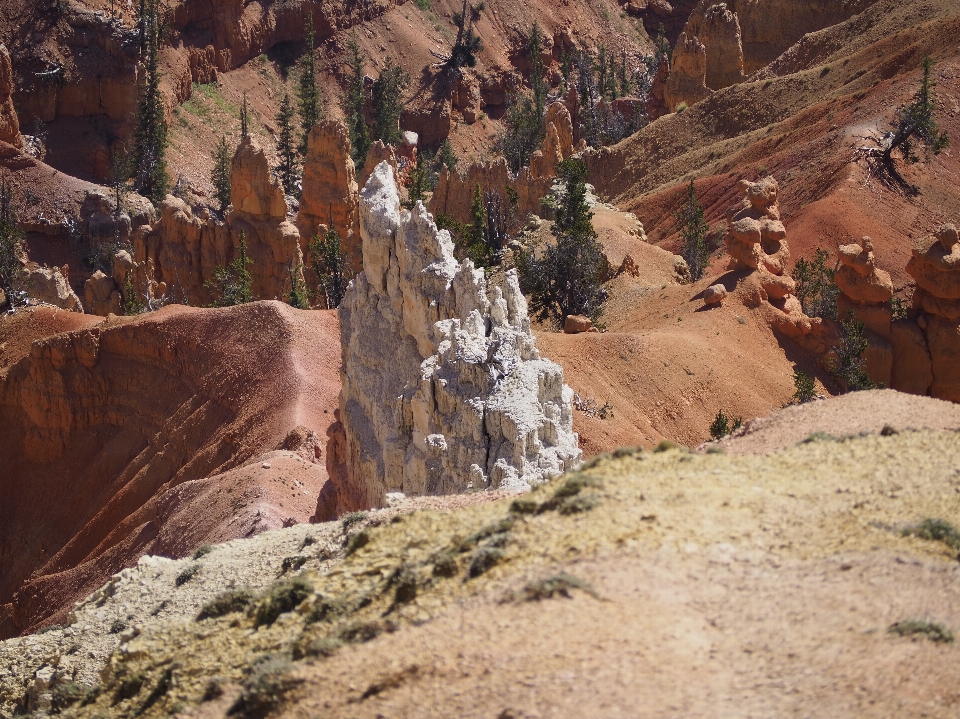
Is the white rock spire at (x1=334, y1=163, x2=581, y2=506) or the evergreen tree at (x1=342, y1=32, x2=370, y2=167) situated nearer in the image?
the white rock spire at (x1=334, y1=163, x2=581, y2=506)

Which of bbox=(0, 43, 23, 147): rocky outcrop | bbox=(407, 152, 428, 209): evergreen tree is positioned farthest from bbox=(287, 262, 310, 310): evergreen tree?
bbox=(0, 43, 23, 147): rocky outcrop

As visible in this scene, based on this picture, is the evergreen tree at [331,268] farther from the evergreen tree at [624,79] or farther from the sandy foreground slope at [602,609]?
the evergreen tree at [624,79]

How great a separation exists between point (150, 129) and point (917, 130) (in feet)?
171

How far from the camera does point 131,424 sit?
49281mm

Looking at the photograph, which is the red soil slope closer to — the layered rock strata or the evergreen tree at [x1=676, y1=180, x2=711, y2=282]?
the layered rock strata

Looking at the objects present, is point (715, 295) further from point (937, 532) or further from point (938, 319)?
point (937, 532)

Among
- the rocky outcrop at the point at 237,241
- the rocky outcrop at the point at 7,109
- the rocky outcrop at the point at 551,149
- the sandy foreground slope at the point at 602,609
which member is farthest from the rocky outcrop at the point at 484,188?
the sandy foreground slope at the point at 602,609

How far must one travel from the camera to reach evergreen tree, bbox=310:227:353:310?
60000 mm

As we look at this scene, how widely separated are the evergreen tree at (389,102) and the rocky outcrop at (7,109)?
29146 millimetres

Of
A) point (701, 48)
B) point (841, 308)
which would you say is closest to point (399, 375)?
point (841, 308)

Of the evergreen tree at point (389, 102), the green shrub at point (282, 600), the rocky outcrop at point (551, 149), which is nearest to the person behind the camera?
the green shrub at point (282, 600)

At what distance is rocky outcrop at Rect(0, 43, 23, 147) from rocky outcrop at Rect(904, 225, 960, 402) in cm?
6040

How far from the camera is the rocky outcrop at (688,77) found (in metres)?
92.8

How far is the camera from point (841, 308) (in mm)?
51969
